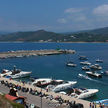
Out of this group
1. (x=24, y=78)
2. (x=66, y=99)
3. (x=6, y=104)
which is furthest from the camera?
(x=24, y=78)

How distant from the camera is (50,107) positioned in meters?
24.2

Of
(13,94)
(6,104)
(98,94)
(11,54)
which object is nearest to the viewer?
(6,104)

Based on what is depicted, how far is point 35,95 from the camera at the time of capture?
97.1 feet

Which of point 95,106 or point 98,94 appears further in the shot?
point 98,94

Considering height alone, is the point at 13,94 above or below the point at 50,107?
above

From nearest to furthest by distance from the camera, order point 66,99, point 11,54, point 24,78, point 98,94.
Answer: point 66,99 < point 98,94 < point 24,78 < point 11,54

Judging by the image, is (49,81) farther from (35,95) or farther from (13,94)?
(13,94)

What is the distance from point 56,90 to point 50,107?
473 inches

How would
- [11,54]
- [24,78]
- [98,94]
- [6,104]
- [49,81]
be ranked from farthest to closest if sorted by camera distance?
[11,54] < [24,78] < [49,81] < [98,94] < [6,104]

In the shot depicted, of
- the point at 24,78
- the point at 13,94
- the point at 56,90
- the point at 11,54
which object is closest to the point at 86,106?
the point at 13,94

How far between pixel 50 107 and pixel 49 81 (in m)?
17.8

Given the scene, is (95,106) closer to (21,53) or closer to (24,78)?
(24,78)

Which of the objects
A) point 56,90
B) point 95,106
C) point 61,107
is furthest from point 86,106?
point 56,90

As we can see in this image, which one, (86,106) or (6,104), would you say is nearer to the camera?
(6,104)
